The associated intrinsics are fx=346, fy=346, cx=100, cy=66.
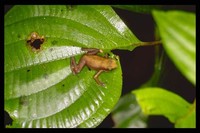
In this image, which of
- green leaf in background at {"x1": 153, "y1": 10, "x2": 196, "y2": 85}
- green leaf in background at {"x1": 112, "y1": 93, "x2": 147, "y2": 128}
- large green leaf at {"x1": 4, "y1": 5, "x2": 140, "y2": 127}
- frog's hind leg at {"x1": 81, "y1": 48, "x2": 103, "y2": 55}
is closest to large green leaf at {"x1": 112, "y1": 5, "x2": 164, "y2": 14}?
large green leaf at {"x1": 4, "y1": 5, "x2": 140, "y2": 127}

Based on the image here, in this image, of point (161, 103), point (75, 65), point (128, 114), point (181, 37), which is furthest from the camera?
point (128, 114)

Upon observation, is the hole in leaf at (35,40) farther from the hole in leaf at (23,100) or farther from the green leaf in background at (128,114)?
the green leaf in background at (128,114)

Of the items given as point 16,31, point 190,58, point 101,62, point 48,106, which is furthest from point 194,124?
point 16,31

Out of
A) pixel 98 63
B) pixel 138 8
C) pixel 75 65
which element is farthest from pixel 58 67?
pixel 138 8

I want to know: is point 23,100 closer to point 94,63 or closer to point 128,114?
point 94,63

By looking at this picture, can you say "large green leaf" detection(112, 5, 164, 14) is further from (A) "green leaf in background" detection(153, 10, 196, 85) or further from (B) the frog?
(A) "green leaf in background" detection(153, 10, 196, 85)

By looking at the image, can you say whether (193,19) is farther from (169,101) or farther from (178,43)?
(169,101)

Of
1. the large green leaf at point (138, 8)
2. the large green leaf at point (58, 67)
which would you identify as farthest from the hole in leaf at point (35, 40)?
the large green leaf at point (138, 8)
